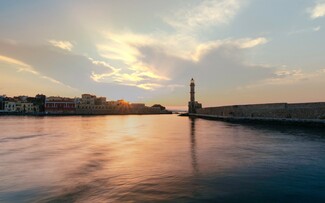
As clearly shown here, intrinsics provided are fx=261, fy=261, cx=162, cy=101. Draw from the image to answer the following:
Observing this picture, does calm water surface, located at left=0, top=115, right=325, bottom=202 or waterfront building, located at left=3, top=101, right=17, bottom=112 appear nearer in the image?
calm water surface, located at left=0, top=115, right=325, bottom=202

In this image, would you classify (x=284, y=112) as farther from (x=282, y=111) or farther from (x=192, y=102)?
(x=192, y=102)

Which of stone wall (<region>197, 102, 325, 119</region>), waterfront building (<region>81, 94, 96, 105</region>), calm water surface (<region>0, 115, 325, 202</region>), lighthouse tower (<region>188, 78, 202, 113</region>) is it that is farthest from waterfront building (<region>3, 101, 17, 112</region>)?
calm water surface (<region>0, 115, 325, 202</region>)

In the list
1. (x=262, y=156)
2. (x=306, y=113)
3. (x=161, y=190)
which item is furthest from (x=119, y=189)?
(x=306, y=113)

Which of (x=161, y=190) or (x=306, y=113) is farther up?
(x=306, y=113)

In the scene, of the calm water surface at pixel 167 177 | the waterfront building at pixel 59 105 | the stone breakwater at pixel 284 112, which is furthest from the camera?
the waterfront building at pixel 59 105

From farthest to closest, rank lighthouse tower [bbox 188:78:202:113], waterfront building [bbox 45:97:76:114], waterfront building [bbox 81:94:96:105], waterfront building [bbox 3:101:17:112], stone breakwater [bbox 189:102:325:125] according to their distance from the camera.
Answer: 1. waterfront building [bbox 81:94:96:105]
2. waterfront building [bbox 3:101:17:112]
3. waterfront building [bbox 45:97:76:114]
4. lighthouse tower [bbox 188:78:202:113]
5. stone breakwater [bbox 189:102:325:125]

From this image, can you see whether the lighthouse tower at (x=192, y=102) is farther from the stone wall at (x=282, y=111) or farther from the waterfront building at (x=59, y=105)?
the waterfront building at (x=59, y=105)

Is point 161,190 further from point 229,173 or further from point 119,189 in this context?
point 229,173

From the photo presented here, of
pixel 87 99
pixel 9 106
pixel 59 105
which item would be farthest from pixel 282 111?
pixel 9 106

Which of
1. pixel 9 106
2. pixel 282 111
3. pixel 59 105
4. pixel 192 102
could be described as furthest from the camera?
pixel 9 106

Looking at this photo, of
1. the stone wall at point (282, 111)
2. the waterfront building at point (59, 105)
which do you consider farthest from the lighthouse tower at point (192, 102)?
the waterfront building at point (59, 105)

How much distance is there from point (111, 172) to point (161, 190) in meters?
3.90

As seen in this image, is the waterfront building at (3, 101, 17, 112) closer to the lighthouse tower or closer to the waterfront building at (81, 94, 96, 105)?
the waterfront building at (81, 94, 96, 105)

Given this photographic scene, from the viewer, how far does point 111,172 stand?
40.5 feet
